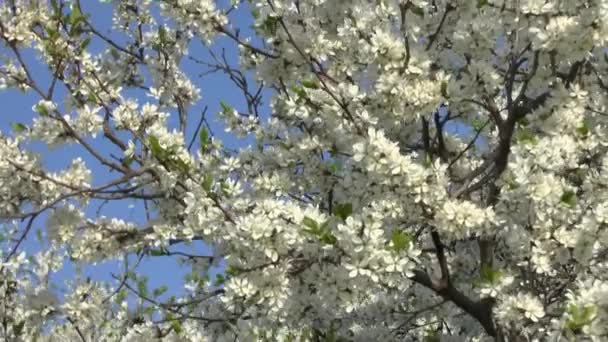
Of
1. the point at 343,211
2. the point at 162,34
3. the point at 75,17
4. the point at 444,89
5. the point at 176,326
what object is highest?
the point at 162,34

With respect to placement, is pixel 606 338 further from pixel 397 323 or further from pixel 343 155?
pixel 397 323

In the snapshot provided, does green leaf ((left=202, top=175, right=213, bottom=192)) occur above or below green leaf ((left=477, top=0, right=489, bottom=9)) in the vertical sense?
below

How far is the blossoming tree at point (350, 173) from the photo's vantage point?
215 inches

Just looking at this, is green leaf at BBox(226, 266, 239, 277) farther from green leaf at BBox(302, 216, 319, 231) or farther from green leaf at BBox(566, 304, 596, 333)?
green leaf at BBox(566, 304, 596, 333)

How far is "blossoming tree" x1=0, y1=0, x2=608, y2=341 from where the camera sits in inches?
215

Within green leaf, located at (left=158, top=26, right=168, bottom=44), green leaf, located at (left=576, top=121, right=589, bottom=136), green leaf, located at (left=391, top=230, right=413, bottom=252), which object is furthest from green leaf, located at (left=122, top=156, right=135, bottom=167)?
green leaf, located at (left=576, top=121, right=589, bottom=136)

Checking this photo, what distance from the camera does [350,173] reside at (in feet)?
19.1

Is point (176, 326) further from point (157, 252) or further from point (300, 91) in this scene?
point (300, 91)

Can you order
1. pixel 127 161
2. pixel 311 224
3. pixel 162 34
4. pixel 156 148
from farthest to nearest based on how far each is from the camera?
pixel 162 34, pixel 127 161, pixel 156 148, pixel 311 224

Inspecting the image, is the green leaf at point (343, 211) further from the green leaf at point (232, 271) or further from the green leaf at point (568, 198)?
the green leaf at point (568, 198)

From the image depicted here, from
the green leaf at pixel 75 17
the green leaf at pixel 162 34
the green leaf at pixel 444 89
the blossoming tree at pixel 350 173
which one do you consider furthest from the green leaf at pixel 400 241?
the green leaf at pixel 162 34

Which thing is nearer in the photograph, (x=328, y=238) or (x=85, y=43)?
(x=328, y=238)

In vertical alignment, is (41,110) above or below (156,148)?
above

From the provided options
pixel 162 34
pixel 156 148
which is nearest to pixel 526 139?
→ pixel 156 148
